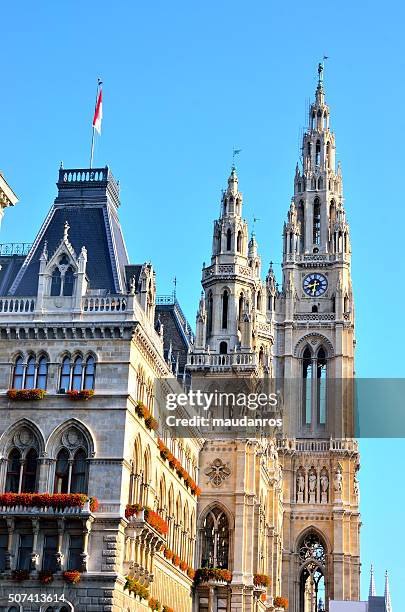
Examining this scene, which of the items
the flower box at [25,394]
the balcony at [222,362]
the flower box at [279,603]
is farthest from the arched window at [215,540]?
the flower box at [25,394]

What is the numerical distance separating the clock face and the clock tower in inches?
4.4

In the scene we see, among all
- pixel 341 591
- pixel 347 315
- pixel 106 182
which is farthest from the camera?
pixel 347 315

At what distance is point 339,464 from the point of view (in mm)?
119312

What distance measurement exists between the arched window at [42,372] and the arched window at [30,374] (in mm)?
308

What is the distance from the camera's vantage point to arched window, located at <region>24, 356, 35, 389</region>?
5956 centimetres

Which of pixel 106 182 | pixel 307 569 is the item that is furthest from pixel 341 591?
pixel 106 182

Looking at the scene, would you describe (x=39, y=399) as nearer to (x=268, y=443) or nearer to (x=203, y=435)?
(x=203, y=435)

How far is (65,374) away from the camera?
59500 mm

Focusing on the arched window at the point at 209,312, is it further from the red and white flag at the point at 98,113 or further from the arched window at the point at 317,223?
the arched window at the point at 317,223

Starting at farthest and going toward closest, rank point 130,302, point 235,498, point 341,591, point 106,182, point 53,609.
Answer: point 341,591
point 235,498
point 106,182
point 130,302
point 53,609

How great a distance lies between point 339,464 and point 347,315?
17.0 meters

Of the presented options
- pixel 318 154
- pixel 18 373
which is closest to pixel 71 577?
pixel 18 373

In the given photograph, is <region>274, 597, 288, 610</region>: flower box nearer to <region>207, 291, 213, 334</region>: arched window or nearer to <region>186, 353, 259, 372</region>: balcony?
<region>186, 353, 259, 372</region>: balcony

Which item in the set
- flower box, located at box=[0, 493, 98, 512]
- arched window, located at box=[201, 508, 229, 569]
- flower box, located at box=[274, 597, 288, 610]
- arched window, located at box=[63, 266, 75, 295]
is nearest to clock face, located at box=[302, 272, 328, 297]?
flower box, located at box=[274, 597, 288, 610]
